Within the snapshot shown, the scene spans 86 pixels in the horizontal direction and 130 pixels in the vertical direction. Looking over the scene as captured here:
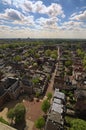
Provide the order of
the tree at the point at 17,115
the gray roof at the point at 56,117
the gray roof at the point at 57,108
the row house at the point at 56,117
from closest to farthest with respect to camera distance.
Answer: the row house at the point at 56,117 < the gray roof at the point at 56,117 < the gray roof at the point at 57,108 < the tree at the point at 17,115

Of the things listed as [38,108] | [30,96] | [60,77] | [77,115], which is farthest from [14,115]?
[60,77]

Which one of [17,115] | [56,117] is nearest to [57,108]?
[56,117]

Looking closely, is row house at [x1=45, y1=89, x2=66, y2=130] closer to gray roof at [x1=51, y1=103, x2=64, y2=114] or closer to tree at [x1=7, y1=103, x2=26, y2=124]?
gray roof at [x1=51, y1=103, x2=64, y2=114]

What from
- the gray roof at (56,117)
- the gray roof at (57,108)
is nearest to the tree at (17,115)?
the gray roof at (56,117)

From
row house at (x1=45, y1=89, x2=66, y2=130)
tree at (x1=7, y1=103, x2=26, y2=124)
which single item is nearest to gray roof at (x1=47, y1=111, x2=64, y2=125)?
row house at (x1=45, y1=89, x2=66, y2=130)

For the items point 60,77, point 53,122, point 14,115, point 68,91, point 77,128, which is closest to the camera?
point 77,128

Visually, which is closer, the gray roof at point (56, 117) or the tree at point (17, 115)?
the gray roof at point (56, 117)

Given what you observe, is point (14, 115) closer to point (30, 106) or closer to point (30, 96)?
point (30, 106)

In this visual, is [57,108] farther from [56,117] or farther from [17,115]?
[17,115]

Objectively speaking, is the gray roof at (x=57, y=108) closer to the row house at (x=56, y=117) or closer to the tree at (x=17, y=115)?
the row house at (x=56, y=117)

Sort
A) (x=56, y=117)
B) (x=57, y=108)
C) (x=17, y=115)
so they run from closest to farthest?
(x=56, y=117), (x=17, y=115), (x=57, y=108)

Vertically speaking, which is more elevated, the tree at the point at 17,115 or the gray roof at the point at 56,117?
the gray roof at the point at 56,117
